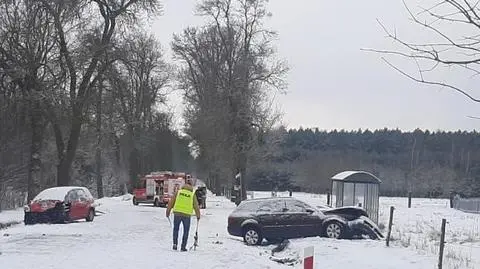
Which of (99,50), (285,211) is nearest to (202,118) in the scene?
(99,50)

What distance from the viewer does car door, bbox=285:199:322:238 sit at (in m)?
24.2

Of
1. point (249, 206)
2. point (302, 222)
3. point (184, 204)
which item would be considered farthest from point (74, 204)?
point (184, 204)

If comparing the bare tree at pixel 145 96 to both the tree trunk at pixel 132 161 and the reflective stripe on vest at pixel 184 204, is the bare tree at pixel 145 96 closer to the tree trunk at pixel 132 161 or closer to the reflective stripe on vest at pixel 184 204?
the tree trunk at pixel 132 161

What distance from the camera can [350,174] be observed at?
31.3 meters

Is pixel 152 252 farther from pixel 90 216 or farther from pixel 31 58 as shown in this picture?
pixel 31 58

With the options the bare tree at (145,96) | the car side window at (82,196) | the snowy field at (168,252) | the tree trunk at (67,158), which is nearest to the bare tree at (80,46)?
the tree trunk at (67,158)

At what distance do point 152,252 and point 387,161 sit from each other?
105 metres

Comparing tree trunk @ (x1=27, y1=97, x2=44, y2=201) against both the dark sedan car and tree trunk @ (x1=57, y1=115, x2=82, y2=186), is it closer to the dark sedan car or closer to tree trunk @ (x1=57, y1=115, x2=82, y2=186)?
tree trunk @ (x1=57, y1=115, x2=82, y2=186)

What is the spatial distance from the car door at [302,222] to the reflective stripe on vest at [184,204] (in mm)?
5579

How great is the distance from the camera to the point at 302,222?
24.3 metres

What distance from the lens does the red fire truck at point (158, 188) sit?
169 ft

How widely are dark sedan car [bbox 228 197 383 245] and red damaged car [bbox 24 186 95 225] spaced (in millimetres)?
8112

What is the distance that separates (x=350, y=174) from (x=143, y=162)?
49619mm

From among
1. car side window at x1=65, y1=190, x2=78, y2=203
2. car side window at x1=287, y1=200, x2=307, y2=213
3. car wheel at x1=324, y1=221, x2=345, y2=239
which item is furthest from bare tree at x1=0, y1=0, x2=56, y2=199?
car wheel at x1=324, y1=221, x2=345, y2=239
